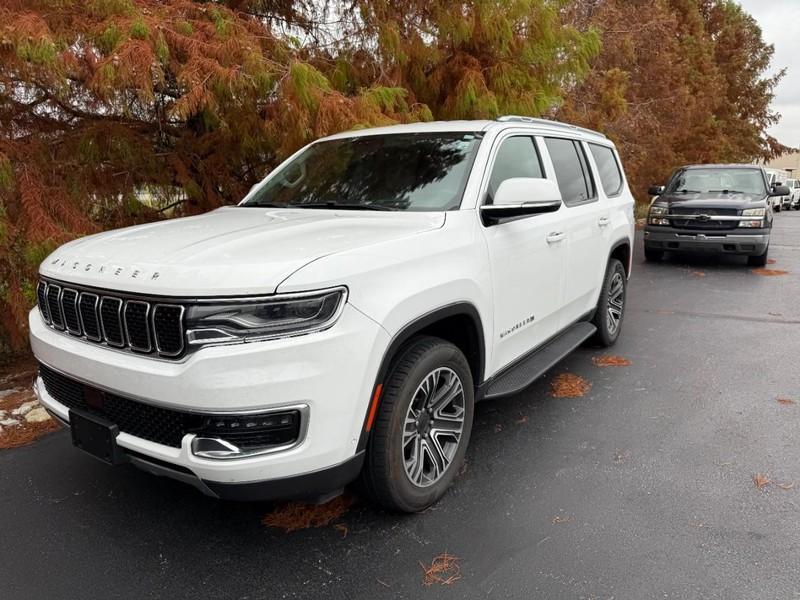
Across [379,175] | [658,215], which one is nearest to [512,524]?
[379,175]

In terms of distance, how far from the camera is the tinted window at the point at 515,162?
11.7ft

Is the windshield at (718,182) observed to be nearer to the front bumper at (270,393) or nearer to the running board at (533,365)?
the running board at (533,365)

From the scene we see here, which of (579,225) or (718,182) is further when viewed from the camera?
(718,182)

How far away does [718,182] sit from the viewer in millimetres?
11227

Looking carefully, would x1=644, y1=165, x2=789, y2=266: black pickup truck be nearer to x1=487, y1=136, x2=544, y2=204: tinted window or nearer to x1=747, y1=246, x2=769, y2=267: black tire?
x1=747, y1=246, x2=769, y2=267: black tire

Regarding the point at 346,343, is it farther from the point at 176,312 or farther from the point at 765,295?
the point at 765,295

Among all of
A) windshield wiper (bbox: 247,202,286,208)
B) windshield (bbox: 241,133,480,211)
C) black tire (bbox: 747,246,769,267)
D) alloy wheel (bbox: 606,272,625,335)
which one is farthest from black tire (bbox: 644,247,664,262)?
windshield wiper (bbox: 247,202,286,208)

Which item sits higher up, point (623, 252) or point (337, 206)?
point (337, 206)

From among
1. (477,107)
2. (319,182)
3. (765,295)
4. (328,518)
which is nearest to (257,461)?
(328,518)

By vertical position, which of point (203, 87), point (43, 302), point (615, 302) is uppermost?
point (203, 87)

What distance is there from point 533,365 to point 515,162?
1308 mm

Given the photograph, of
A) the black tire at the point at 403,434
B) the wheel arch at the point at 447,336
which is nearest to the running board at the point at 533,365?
the wheel arch at the point at 447,336

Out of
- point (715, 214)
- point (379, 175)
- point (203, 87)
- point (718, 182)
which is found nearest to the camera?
point (379, 175)

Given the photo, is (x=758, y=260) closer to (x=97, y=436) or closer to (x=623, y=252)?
(x=623, y=252)
